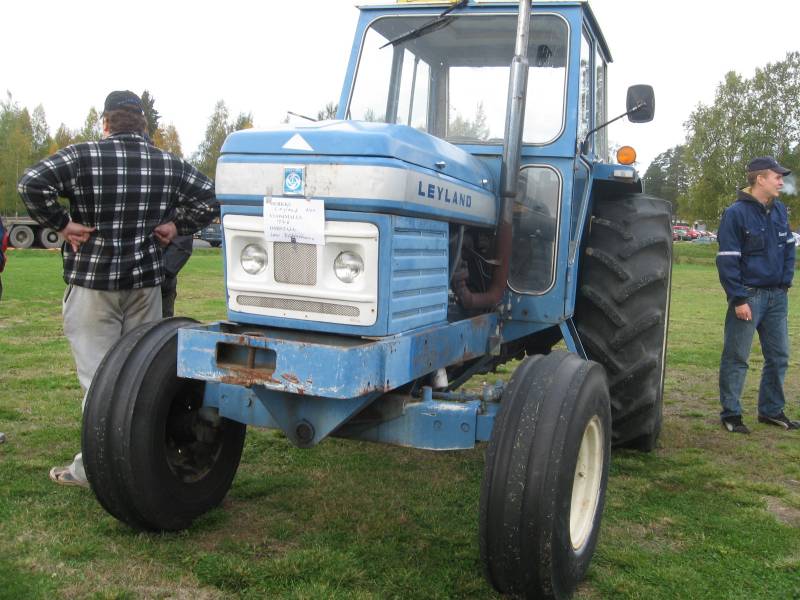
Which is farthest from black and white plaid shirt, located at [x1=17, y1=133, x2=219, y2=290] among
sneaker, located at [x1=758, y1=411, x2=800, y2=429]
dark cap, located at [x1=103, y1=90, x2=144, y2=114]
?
sneaker, located at [x1=758, y1=411, x2=800, y2=429]

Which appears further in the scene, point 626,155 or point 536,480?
point 626,155

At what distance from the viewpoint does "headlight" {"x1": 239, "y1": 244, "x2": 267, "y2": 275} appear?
2.98m

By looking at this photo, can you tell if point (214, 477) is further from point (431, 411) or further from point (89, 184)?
point (89, 184)

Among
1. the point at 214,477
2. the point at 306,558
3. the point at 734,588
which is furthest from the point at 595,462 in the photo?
the point at 214,477

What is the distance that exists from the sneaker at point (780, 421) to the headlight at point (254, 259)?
4.24 meters

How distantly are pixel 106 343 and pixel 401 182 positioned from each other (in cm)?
189

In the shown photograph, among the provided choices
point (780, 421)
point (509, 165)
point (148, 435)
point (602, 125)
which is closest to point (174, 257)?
point (148, 435)

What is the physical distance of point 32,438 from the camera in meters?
4.61

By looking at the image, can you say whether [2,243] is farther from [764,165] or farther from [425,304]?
[764,165]

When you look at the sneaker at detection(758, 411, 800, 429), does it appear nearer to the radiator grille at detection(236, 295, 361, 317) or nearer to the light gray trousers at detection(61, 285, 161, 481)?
the radiator grille at detection(236, 295, 361, 317)

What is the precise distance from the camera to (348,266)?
2846mm

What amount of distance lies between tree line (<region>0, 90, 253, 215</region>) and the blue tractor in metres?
39.9

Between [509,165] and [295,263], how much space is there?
1.18 meters

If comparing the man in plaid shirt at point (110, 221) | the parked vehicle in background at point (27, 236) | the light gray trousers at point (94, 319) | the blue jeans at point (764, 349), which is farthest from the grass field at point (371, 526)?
the parked vehicle in background at point (27, 236)
